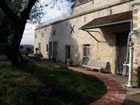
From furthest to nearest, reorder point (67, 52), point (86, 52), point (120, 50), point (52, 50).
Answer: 1. point (52, 50)
2. point (67, 52)
3. point (86, 52)
4. point (120, 50)

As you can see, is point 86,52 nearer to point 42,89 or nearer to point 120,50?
point 120,50

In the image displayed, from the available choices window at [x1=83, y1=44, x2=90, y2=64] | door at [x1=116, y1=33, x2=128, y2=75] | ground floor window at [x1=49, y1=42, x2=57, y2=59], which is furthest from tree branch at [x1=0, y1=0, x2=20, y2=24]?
ground floor window at [x1=49, y1=42, x2=57, y2=59]

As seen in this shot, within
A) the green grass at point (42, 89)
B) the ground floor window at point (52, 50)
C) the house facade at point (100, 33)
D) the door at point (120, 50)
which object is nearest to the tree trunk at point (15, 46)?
the green grass at point (42, 89)

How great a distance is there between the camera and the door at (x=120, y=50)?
18.2 meters

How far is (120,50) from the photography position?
18578 millimetres

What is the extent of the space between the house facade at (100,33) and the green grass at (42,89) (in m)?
3.72

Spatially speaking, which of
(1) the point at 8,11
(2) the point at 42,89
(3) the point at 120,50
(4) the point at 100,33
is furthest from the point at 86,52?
(2) the point at 42,89

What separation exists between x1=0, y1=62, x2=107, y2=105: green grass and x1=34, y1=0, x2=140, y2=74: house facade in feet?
12.2

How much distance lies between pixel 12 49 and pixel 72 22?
1500cm

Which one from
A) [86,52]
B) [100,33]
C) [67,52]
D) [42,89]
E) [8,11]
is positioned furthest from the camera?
[67,52]

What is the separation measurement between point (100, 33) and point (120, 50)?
2515mm

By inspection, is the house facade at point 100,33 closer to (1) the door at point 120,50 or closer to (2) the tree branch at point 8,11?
(1) the door at point 120,50

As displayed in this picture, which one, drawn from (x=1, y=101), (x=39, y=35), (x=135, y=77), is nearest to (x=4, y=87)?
(x=1, y=101)

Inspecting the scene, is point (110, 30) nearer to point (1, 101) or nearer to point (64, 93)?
point (64, 93)
